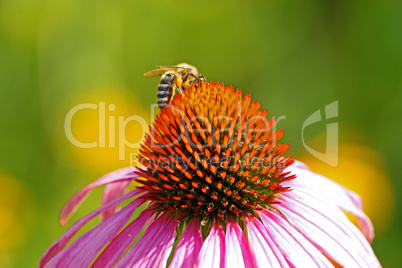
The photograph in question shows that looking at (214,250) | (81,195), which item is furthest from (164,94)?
(214,250)

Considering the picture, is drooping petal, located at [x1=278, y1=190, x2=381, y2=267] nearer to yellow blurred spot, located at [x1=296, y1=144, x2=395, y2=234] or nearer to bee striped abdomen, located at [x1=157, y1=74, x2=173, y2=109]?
bee striped abdomen, located at [x1=157, y1=74, x2=173, y2=109]

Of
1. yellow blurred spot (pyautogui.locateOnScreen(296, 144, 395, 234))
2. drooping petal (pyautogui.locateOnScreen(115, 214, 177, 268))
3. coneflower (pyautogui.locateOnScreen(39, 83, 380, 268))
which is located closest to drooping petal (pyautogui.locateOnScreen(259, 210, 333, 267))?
coneflower (pyautogui.locateOnScreen(39, 83, 380, 268))

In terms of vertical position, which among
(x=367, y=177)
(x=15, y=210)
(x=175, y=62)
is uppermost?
(x=175, y=62)

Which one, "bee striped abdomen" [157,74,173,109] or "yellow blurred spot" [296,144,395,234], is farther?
"yellow blurred spot" [296,144,395,234]

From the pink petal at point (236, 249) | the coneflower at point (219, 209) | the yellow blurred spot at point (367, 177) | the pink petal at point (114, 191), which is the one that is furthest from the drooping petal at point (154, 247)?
the yellow blurred spot at point (367, 177)

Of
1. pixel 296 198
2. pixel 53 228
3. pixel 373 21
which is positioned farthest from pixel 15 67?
pixel 373 21

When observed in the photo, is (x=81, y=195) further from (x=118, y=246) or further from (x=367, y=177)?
(x=367, y=177)

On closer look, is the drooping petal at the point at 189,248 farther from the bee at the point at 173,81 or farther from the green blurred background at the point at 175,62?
the green blurred background at the point at 175,62
